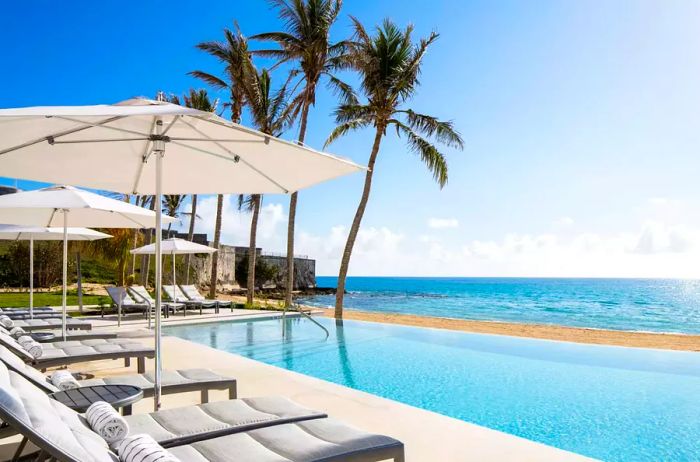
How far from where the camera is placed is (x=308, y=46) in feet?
51.2

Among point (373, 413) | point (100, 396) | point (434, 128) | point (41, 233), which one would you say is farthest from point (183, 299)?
point (100, 396)

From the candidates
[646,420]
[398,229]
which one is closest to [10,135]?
[646,420]

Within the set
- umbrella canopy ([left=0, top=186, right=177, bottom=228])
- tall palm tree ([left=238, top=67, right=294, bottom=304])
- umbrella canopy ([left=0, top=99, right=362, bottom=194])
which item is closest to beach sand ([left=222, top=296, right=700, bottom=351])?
tall palm tree ([left=238, top=67, right=294, bottom=304])

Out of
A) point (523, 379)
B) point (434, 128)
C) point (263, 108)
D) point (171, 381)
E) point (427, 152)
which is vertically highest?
point (263, 108)

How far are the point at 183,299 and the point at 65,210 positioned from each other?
30.1 ft

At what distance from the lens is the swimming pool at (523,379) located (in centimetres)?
489

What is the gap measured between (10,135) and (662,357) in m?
9.00

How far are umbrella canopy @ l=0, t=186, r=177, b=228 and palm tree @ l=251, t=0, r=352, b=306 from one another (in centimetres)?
785

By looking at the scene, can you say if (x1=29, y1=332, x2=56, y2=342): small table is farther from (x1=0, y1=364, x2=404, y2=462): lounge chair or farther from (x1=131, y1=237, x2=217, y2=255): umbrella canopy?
(x1=131, y1=237, x2=217, y2=255): umbrella canopy

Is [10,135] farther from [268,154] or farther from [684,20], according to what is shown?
[684,20]

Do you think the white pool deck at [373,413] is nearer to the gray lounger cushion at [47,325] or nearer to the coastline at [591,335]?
the gray lounger cushion at [47,325]

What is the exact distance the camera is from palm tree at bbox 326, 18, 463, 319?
14.5m

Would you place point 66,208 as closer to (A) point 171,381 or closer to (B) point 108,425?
(A) point 171,381

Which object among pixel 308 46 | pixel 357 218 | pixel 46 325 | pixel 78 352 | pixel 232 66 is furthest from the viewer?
pixel 232 66
